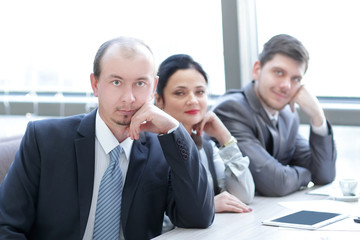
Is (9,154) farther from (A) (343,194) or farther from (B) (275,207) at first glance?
(A) (343,194)

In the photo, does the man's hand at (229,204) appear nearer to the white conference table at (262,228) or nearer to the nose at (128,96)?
the white conference table at (262,228)

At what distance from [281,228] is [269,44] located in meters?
1.31

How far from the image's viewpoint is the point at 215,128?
9.42ft

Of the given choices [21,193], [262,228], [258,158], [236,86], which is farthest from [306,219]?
[236,86]

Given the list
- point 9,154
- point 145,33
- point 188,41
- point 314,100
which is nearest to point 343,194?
point 314,100

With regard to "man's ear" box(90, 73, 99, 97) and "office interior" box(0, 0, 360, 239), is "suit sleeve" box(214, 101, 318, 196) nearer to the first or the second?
"office interior" box(0, 0, 360, 239)

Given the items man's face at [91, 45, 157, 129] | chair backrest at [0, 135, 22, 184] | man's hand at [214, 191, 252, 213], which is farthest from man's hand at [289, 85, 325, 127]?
chair backrest at [0, 135, 22, 184]

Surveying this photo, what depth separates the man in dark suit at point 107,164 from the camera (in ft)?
7.11

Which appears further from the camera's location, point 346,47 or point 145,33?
point 145,33

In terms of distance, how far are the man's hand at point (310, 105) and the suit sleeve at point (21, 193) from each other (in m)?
1.59

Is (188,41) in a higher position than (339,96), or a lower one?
higher

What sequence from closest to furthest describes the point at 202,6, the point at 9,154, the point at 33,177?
the point at 33,177 → the point at 9,154 → the point at 202,6

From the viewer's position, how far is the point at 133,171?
2279mm

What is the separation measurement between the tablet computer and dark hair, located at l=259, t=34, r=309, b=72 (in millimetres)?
1033
